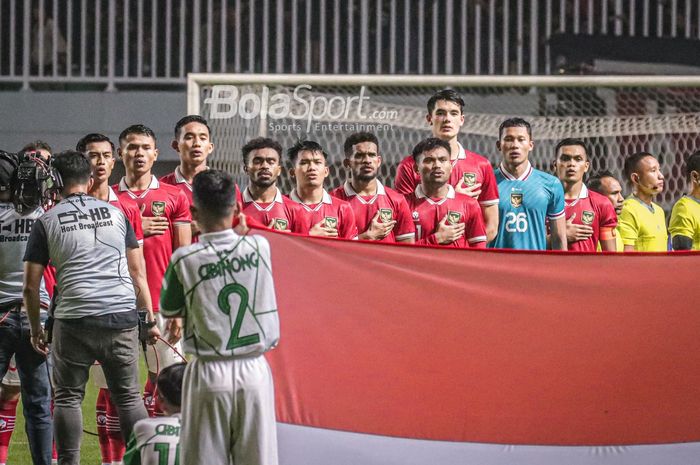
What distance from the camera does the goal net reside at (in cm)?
712

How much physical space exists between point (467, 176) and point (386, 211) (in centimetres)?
60

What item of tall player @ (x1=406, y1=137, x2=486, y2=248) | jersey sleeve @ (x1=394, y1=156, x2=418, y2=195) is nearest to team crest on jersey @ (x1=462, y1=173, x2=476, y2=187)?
tall player @ (x1=406, y1=137, x2=486, y2=248)

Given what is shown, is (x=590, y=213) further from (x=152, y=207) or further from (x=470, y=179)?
(x=152, y=207)

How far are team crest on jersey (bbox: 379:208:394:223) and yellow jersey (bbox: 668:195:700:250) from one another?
168cm

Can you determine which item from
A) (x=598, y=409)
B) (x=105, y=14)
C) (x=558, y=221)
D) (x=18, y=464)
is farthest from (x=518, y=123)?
(x=105, y=14)

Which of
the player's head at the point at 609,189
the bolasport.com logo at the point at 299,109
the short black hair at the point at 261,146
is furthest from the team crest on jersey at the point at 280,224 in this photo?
the player's head at the point at 609,189

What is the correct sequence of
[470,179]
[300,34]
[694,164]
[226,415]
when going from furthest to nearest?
[300,34]
[694,164]
[470,179]
[226,415]

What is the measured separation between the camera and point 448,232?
211 inches

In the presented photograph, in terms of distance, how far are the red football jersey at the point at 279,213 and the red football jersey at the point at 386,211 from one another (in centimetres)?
33

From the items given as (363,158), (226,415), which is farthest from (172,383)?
(363,158)

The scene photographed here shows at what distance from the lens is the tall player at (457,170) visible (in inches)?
224

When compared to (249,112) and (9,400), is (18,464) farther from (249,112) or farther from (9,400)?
(249,112)

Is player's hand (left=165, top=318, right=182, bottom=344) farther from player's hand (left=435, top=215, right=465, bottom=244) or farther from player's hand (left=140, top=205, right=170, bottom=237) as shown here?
player's hand (left=435, top=215, right=465, bottom=244)

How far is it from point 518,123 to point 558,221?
61 centimetres
